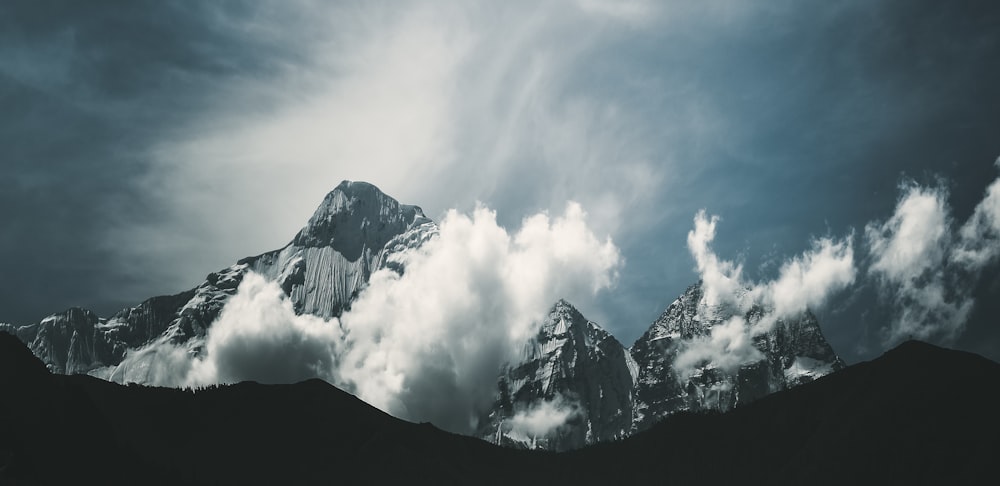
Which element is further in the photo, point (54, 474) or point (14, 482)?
point (54, 474)

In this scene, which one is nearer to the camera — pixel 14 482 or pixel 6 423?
pixel 14 482

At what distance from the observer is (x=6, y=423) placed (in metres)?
194

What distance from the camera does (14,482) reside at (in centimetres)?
16412

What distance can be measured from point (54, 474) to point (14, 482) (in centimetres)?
3602

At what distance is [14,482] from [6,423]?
35.9 metres

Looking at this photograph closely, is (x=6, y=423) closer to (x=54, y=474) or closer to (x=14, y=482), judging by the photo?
(x=54, y=474)

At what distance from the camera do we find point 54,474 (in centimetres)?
19800

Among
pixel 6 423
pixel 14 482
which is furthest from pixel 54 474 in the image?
pixel 14 482

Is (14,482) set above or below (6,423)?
below

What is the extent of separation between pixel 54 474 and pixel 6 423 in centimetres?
1551
